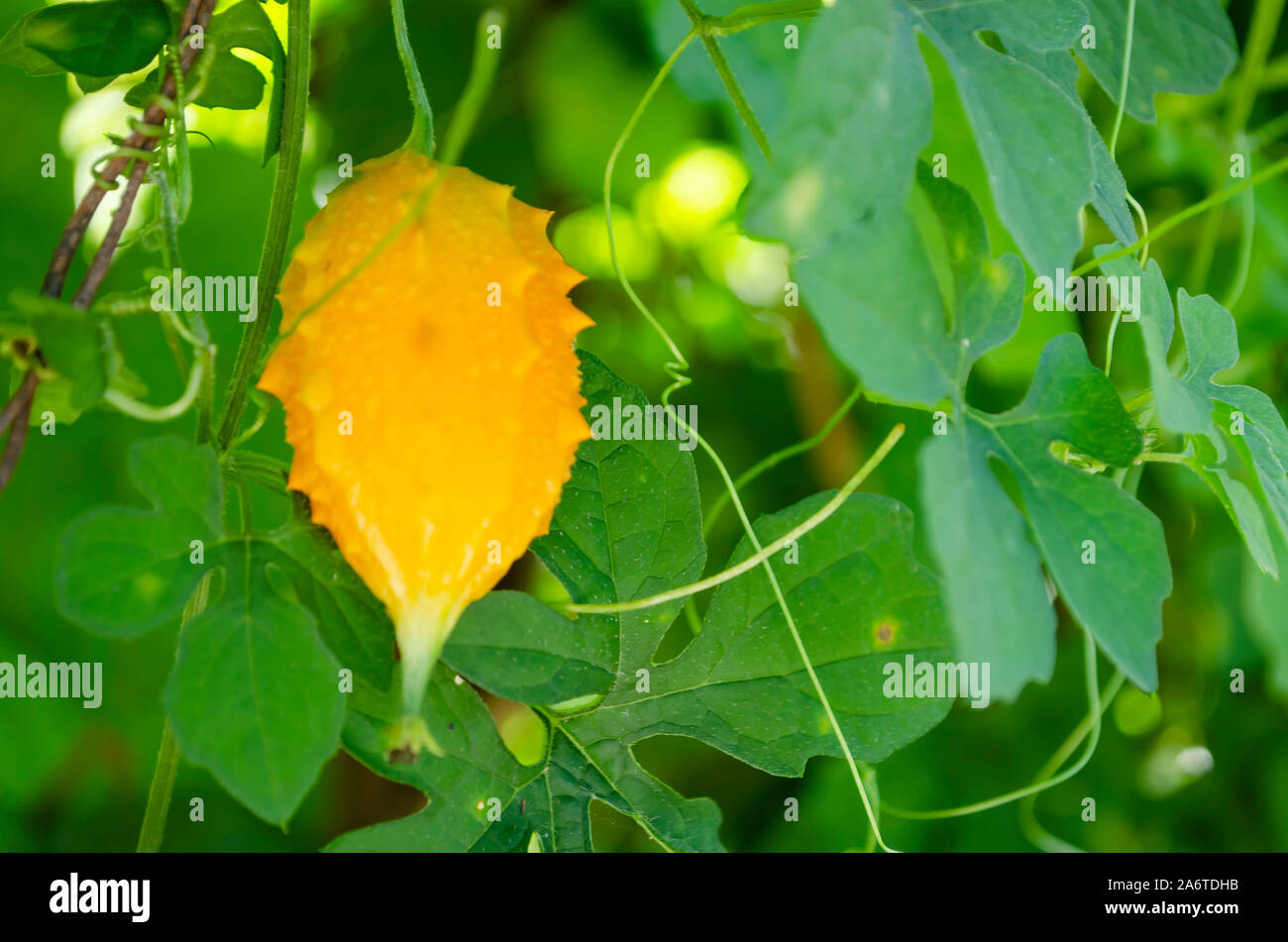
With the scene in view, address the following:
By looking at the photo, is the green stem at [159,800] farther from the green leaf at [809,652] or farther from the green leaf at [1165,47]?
the green leaf at [1165,47]

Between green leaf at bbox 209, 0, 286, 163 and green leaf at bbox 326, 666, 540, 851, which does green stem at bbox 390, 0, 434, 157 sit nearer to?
green leaf at bbox 209, 0, 286, 163

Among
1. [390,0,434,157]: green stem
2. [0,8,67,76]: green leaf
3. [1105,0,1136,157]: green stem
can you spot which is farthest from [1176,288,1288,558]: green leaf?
[0,8,67,76]: green leaf

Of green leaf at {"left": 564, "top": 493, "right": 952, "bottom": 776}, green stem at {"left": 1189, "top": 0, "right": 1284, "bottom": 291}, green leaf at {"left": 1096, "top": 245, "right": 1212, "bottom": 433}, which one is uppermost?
green stem at {"left": 1189, "top": 0, "right": 1284, "bottom": 291}

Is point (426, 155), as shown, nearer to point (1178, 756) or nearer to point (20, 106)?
point (20, 106)

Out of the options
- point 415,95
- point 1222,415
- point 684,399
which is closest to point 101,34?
point 415,95

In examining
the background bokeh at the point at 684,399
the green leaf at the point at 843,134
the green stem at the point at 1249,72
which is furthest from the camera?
the background bokeh at the point at 684,399

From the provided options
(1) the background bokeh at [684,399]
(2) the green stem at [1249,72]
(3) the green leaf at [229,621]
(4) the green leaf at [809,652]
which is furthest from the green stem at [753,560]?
(2) the green stem at [1249,72]
